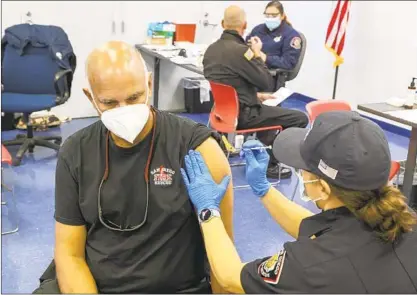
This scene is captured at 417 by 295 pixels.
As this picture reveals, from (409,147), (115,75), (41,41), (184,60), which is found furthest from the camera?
(184,60)

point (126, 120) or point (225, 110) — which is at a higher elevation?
point (126, 120)

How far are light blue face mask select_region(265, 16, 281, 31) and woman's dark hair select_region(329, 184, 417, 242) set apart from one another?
3.76 meters

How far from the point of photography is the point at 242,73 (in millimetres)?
3654

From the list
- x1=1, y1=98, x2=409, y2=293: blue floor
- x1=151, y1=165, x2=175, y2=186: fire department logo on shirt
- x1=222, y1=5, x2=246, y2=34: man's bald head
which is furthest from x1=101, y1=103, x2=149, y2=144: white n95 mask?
x1=222, y1=5, x2=246, y2=34: man's bald head

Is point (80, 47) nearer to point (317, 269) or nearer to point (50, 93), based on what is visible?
point (50, 93)

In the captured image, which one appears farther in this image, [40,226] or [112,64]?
[40,226]

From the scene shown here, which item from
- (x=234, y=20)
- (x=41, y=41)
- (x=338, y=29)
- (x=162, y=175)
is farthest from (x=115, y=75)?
(x=338, y=29)

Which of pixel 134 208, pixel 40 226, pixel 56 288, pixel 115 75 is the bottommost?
pixel 40 226

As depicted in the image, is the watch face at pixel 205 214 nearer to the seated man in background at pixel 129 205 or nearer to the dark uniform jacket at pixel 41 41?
the seated man in background at pixel 129 205

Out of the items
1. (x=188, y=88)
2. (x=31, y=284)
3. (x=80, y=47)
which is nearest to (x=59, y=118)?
→ (x=80, y=47)

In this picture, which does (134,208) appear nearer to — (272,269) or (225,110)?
(272,269)

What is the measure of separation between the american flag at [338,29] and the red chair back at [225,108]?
2.20 meters

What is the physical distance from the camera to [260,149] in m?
1.79

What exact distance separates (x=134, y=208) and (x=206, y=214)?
0.22 m
